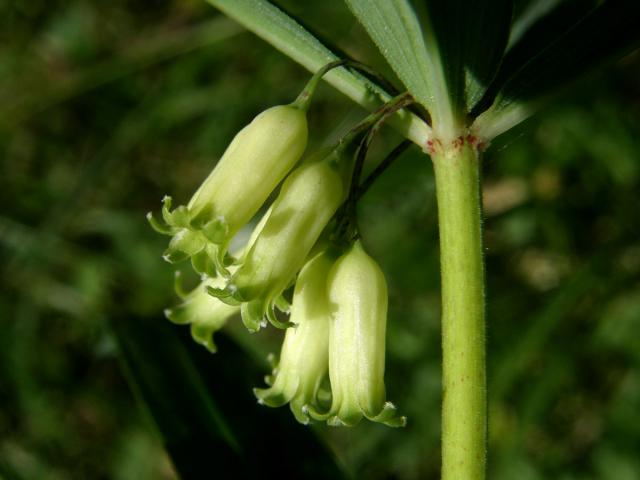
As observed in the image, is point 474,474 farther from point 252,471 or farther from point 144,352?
point 144,352

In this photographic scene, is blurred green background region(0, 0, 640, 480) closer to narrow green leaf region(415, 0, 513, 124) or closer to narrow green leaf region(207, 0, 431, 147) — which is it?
narrow green leaf region(207, 0, 431, 147)

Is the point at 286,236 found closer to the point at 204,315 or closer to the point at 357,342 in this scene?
the point at 357,342

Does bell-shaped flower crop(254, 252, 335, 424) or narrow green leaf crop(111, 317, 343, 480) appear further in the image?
narrow green leaf crop(111, 317, 343, 480)

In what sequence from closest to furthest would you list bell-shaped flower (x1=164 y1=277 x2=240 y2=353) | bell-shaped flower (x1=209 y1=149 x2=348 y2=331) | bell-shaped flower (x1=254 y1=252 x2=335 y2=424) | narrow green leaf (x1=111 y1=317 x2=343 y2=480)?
bell-shaped flower (x1=209 y1=149 x2=348 y2=331)
bell-shaped flower (x1=254 y1=252 x2=335 y2=424)
bell-shaped flower (x1=164 y1=277 x2=240 y2=353)
narrow green leaf (x1=111 y1=317 x2=343 y2=480)

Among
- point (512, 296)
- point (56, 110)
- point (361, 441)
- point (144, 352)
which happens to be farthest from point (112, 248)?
point (144, 352)

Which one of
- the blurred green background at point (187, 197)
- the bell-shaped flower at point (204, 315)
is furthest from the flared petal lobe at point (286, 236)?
the blurred green background at point (187, 197)

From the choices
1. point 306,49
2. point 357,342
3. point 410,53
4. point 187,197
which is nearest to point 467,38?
point 410,53

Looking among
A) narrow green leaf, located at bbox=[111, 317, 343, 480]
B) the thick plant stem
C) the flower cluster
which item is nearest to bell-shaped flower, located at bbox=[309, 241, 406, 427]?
the flower cluster

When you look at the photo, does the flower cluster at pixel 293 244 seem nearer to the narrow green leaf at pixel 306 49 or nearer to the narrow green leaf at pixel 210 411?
the narrow green leaf at pixel 306 49
